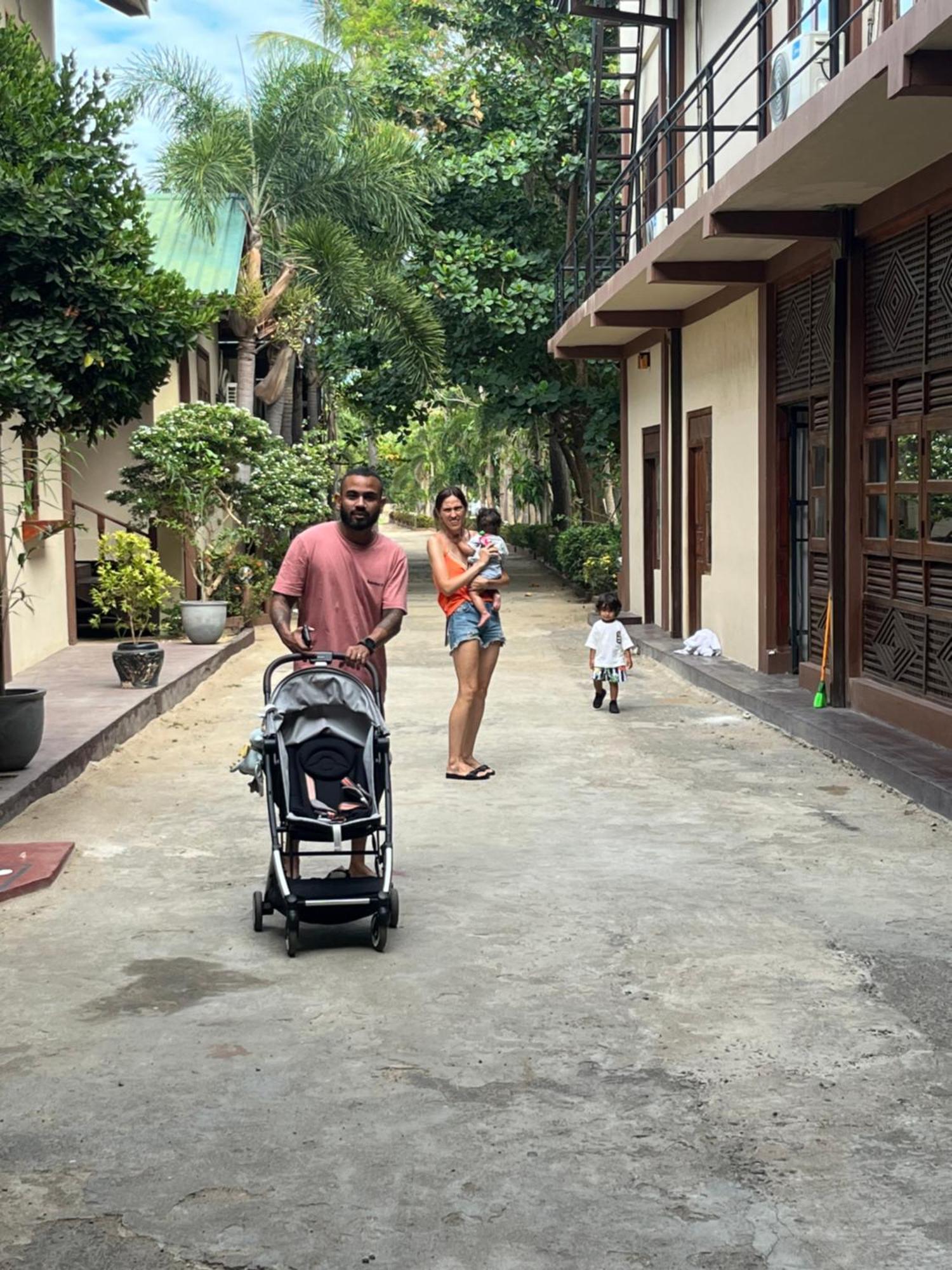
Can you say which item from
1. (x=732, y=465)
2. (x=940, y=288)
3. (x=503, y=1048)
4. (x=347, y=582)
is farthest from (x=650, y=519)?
(x=503, y=1048)

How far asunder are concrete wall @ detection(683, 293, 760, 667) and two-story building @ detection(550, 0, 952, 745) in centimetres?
4

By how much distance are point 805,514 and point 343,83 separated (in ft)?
44.3

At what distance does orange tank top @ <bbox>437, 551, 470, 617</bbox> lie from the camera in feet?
32.4

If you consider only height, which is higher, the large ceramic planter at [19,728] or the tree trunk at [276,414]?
the tree trunk at [276,414]

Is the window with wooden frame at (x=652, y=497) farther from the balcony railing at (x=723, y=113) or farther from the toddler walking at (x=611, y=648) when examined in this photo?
the toddler walking at (x=611, y=648)

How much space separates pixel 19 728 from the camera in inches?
368

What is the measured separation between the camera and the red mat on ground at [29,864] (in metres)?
7.00

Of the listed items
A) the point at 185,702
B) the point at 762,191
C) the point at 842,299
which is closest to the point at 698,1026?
the point at 762,191

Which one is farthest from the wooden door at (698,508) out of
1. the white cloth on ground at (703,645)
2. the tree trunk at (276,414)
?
the tree trunk at (276,414)

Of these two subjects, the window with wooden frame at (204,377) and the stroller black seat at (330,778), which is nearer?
the stroller black seat at (330,778)

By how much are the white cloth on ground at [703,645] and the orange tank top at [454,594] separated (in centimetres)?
707

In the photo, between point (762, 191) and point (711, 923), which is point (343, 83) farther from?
point (711, 923)

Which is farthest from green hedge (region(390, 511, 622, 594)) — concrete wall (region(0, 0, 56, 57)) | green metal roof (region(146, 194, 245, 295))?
concrete wall (region(0, 0, 56, 57))

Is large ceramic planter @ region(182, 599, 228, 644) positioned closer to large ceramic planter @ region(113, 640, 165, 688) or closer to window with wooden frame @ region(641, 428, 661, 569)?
large ceramic planter @ region(113, 640, 165, 688)
